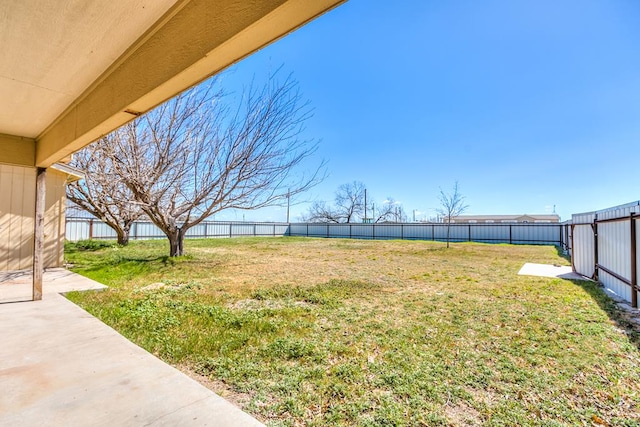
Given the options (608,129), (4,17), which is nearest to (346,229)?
(608,129)

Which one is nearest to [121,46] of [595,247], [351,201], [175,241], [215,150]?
[215,150]

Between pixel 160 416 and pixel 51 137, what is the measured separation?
3534mm

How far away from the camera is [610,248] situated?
17.4 feet

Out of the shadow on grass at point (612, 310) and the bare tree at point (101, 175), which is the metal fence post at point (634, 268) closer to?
the shadow on grass at point (612, 310)

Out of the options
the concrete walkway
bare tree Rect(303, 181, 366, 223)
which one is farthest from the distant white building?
the concrete walkway

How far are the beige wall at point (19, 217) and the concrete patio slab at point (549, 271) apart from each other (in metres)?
11.5

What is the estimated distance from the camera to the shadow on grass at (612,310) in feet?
10.6

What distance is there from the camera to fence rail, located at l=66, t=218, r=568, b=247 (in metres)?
15.8

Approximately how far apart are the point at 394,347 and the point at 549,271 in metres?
7.07

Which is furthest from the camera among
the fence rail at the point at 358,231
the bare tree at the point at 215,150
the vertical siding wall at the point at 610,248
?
the fence rail at the point at 358,231

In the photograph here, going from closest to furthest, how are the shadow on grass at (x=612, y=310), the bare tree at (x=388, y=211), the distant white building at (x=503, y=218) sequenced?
the shadow on grass at (x=612, y=310)
the bare tree at (x=388, y=211)
the distant white building at (x=503, y=218)

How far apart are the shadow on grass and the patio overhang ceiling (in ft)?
14.3

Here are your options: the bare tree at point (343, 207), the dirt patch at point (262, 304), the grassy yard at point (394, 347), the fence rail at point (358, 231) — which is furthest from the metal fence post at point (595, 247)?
the bare tree at point (343, 207)

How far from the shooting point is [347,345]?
9.46ft
